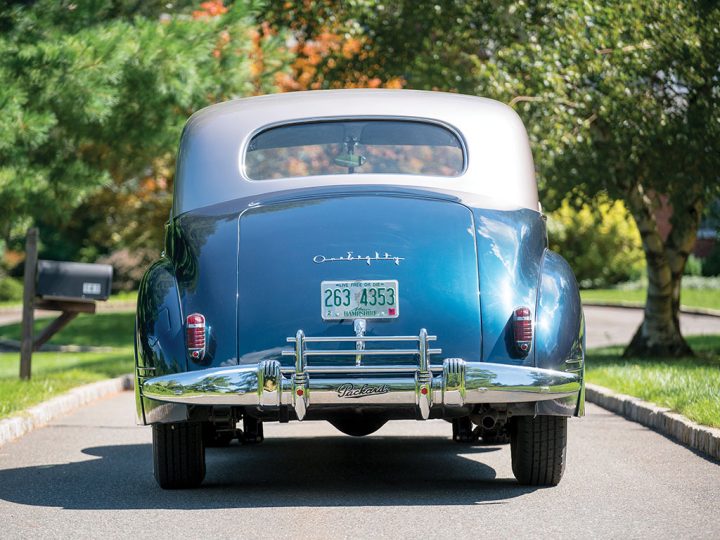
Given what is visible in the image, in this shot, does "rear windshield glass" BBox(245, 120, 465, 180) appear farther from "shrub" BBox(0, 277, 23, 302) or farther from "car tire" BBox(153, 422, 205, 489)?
"shrub" BBox(0, 277, 23, 302)

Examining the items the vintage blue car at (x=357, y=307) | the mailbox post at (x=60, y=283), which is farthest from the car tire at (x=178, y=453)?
the mailbox post at (x=60, y=283)

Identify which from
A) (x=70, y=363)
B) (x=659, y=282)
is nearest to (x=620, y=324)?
(x=659, y=282)

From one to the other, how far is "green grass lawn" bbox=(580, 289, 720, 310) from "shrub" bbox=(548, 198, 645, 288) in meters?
0.89

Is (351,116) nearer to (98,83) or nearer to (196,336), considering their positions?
(196,336)

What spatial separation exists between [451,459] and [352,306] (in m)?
2.34

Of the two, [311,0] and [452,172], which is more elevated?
[311,0]

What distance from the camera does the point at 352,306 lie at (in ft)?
21.6

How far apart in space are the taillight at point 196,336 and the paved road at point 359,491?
0.77 metres

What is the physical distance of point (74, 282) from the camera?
520 inches

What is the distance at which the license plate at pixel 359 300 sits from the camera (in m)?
6.59

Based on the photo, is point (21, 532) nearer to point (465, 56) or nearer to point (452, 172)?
point (452, 172)

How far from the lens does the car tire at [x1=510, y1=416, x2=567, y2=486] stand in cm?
700

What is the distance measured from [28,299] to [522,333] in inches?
313

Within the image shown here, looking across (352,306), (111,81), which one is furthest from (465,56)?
(352,306)
